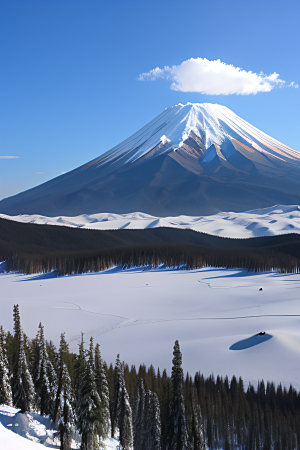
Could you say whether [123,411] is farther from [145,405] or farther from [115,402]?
[145,405]

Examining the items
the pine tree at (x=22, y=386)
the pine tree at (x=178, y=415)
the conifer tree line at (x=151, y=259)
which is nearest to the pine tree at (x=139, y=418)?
the pine tree at (x=178, y=415)

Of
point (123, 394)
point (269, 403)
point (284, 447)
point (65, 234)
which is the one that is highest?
point (65, 234)

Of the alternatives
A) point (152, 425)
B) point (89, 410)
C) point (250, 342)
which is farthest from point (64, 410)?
point (250, 342)

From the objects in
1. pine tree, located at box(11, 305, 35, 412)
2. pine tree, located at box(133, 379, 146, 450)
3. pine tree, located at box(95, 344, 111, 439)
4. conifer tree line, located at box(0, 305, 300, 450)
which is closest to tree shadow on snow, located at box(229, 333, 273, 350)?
conifer tree line, located at box(0, 305, 300, 450)

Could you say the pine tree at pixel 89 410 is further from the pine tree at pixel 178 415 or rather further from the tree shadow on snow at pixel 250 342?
the tree shadow on snow at pixel 250 342

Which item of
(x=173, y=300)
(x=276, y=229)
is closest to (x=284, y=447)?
(x=173, y=300)

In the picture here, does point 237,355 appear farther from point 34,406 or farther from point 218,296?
point 218,296
